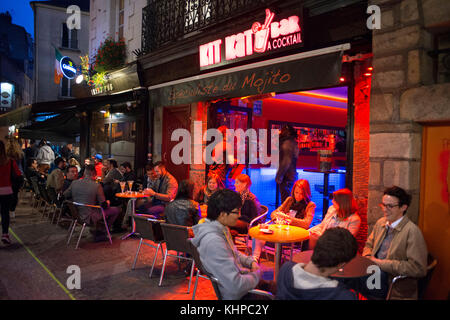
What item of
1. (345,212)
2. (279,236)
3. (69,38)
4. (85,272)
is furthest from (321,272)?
(69,38)

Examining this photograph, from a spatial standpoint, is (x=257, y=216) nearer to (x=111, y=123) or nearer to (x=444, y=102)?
(x=444, y=102)

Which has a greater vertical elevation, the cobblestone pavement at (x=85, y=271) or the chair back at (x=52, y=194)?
the chair back at (x=52, y=194)

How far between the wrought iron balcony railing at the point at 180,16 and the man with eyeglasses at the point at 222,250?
15.3 ft

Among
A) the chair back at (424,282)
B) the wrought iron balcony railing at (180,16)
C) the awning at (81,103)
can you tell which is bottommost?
the chair back at (424,282)

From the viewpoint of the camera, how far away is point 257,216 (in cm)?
550

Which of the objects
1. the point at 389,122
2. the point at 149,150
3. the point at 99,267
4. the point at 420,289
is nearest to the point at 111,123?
the point at 149,150

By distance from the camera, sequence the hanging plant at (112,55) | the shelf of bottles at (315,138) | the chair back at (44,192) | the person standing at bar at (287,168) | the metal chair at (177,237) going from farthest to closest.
→ the hanging plant at (112,55) → the shelf of bottles at (315,138) → the chair back at (44,192) → the person standing at bar at (287,168) → the metal chair at (177,237)

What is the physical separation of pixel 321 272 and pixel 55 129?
616 inches

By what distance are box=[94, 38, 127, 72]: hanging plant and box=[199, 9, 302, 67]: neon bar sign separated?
208 inches

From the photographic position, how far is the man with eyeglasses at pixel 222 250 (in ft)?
8.48

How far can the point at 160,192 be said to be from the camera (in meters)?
7.04

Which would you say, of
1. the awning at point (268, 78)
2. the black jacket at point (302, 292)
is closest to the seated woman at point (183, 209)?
the awning at point (268, 78)

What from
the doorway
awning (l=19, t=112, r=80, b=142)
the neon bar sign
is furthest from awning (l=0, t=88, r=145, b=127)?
the doorway

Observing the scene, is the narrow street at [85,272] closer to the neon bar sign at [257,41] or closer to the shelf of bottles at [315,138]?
the neon bar sign at [257,41]
